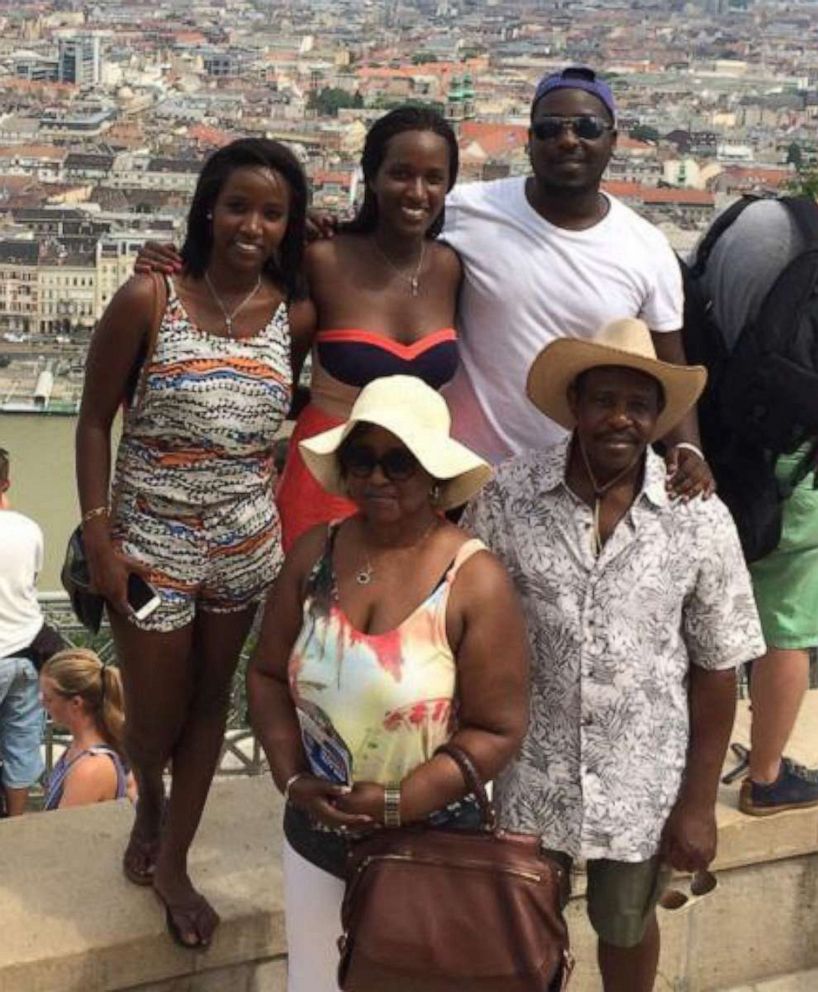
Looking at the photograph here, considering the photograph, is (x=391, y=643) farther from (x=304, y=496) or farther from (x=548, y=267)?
(x=548, y=267)

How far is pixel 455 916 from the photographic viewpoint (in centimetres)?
109

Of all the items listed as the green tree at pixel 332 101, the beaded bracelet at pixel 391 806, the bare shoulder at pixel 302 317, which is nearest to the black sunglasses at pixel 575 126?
the bare shoulder at pixel 302 317

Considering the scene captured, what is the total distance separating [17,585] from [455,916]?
138 centimetres

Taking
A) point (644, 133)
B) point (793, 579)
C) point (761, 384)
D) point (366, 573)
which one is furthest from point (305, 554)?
point (644, 133)

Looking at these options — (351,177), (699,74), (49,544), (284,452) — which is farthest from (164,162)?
(284,452)

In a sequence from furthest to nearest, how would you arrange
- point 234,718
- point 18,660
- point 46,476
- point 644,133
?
point 644,133, point 46,476, point 234,718, point 18,660

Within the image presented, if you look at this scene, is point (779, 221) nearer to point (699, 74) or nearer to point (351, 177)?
point (351, 177)

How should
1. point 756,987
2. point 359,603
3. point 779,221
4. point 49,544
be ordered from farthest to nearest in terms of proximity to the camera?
point 49,544 → point 756,987 → point 779,221 → point 359,603

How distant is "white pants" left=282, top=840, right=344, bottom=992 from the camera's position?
3.87ft

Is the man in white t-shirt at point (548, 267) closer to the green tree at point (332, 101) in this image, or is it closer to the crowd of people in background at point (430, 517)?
the crowd of people in background at point (430, 517)

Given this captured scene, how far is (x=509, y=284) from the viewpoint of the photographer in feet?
4.52

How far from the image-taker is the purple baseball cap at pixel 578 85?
1.38 meters

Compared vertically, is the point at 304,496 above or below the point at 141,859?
above

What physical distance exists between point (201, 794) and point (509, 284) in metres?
0.53
